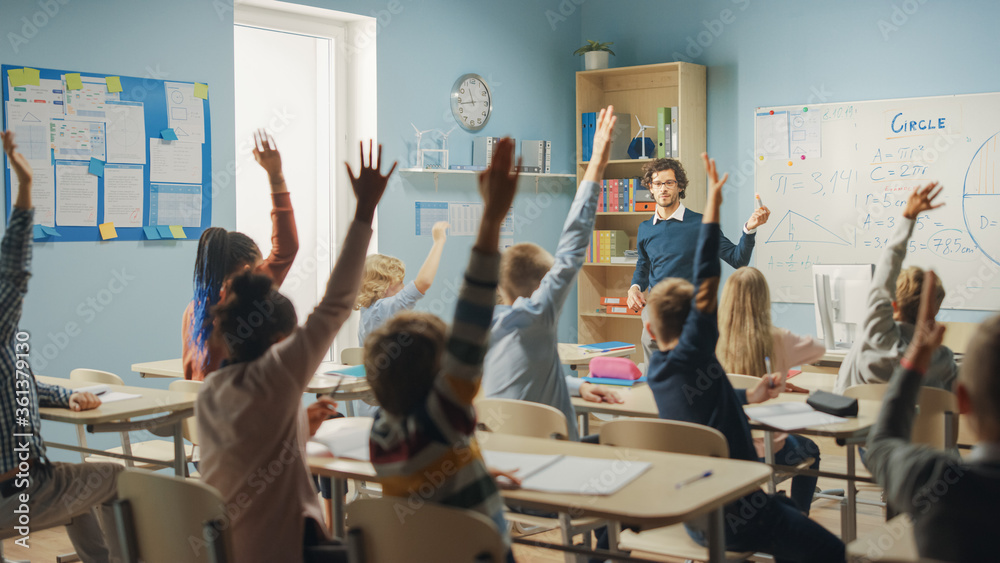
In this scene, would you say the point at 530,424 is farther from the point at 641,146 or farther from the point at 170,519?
the point at 641,146

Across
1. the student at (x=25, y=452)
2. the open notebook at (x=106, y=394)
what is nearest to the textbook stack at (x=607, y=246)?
the open notebook at (x=106, y=394)

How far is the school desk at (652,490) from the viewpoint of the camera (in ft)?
5.49

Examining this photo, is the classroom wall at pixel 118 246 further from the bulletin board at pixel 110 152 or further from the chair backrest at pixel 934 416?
the chair backrest at pixel 934 416

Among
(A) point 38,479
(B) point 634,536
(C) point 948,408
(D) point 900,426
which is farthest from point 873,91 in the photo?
(A) point 38,479

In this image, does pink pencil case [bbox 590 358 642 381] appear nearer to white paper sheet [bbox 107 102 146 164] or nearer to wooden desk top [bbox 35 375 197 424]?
wooden desk top [bbox 35 375 197 424]

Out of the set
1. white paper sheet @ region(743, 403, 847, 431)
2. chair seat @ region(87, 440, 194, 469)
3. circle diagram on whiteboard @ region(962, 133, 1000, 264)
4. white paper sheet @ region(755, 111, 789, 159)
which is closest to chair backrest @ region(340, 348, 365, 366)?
chair seat @ region(87, 440, 194, 469)

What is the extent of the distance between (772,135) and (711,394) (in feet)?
13.3

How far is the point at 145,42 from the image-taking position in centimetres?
462

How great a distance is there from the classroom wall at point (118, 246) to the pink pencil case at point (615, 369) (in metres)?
2.49

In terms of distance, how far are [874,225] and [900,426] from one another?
449 centimetres

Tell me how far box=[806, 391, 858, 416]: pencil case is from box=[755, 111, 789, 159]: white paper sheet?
11.6 feet

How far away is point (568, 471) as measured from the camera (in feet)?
6.40

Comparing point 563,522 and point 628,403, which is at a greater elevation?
point 628,403

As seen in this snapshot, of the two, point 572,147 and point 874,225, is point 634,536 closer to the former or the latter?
point 874,225
